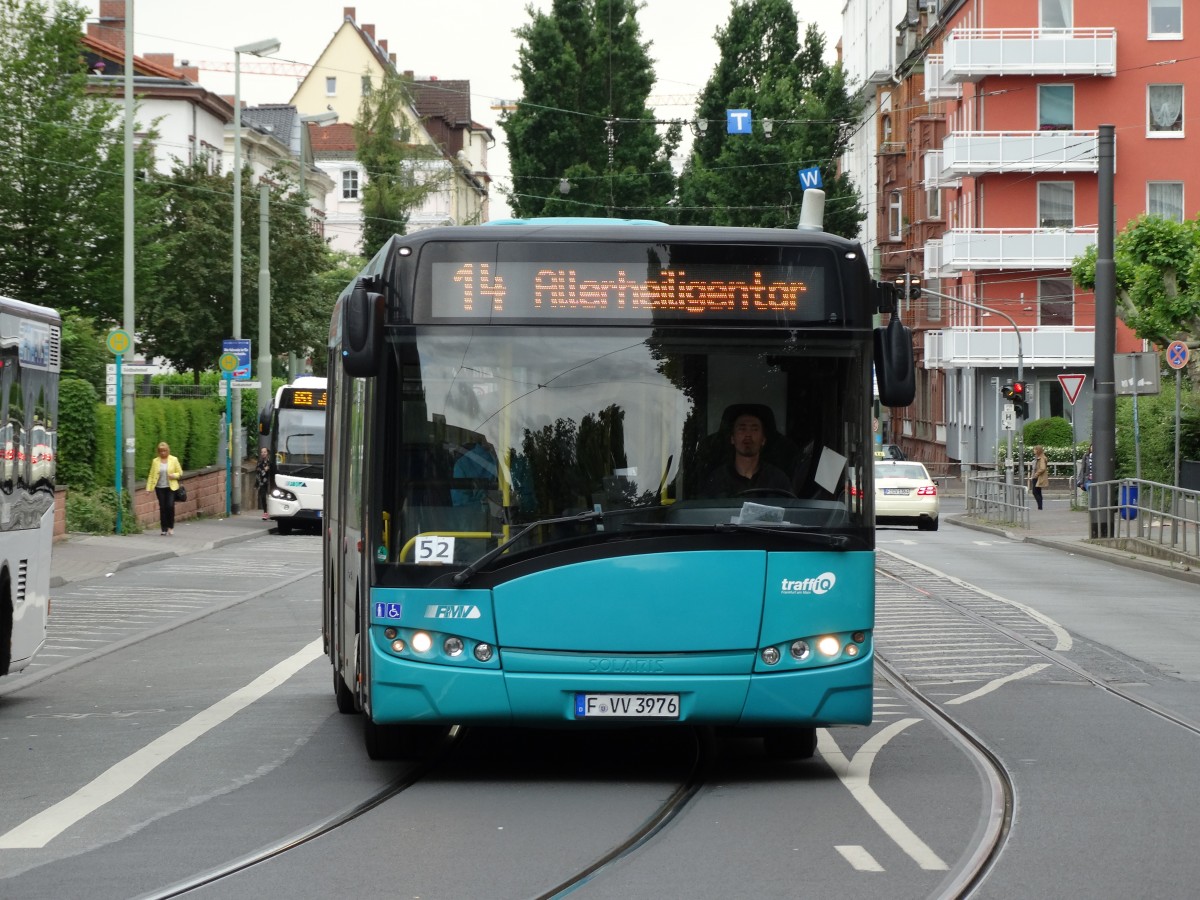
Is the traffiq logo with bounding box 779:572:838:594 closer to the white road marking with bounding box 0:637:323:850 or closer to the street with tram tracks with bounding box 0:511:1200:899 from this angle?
the street with tram tracks with bounding box 0:511:1200:899

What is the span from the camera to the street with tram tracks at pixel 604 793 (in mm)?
7293

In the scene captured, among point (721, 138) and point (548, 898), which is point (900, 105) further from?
point (548, 898)

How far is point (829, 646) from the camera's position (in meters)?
9.66

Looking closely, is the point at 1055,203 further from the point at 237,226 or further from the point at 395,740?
the point at 395,740

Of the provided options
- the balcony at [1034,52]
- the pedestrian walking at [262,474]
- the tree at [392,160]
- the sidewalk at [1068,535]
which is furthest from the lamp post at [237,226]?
the tree at [392,160]

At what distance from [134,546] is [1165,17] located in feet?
155

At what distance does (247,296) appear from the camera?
54125 millimetres

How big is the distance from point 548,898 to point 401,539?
9.87ft

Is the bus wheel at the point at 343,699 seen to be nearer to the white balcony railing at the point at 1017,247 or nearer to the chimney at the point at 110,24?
the white balcony railing at the point at 1017,247

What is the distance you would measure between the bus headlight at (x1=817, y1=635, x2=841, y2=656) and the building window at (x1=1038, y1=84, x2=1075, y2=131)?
6321 centimetres

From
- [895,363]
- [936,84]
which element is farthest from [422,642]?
[936,84]

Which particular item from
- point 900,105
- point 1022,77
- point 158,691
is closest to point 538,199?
point 1022,77

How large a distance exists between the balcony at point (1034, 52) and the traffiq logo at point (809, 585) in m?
62.4

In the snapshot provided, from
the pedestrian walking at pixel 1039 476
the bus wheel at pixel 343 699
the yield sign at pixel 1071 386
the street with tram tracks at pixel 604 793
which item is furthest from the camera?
the pedestrian walking at pixel 1039 476
